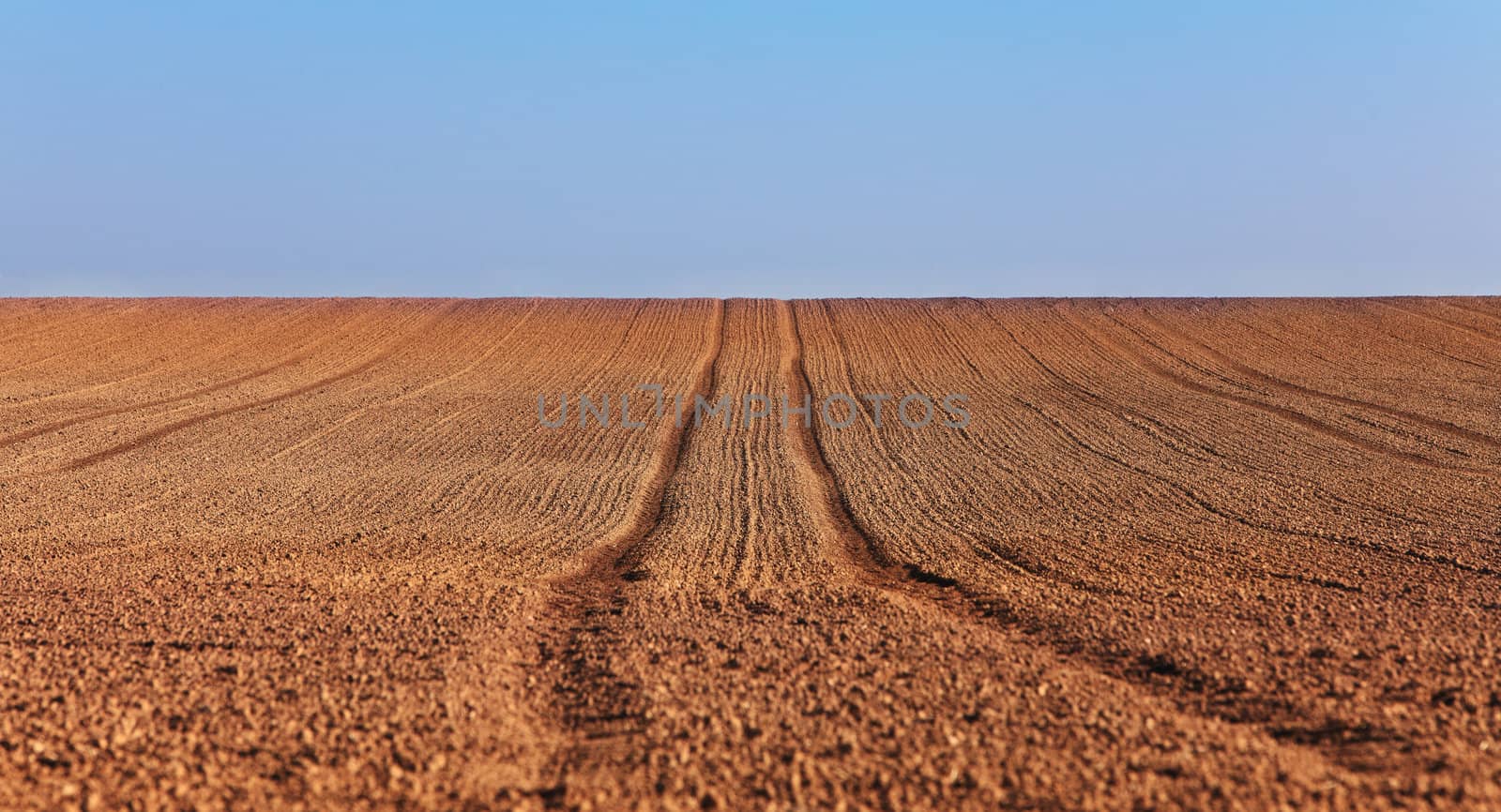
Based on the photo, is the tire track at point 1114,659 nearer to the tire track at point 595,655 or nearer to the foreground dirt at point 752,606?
the foreground dirt at point 752,606

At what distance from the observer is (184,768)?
508 cm

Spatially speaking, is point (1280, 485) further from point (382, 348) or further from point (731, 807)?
point (382, 348)

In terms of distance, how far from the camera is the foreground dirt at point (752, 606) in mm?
5074

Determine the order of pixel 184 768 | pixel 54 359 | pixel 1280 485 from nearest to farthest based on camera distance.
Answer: pixel 184 768, pixel 1280 485, pixel 54 359

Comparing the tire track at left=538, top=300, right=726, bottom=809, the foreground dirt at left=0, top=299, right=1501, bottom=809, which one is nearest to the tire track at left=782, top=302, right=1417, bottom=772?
the foreground dirt at left=0, top=299, right=1501, bottom=809

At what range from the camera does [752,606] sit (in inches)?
342

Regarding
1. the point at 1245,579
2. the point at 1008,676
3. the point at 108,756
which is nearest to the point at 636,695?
the point at 1008,676

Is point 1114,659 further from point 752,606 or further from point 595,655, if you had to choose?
point 595,655

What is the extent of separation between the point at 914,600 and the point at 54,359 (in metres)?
33.4

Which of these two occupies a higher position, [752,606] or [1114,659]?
[1114,659]

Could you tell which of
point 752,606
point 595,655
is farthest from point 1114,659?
point 595,655

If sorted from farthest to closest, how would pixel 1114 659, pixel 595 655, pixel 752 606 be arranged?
pixel 752 606
pixel 595 655
pixel 1114 659

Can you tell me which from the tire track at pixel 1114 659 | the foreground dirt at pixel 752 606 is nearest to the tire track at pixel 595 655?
the foreground dirt at pixel 752 606

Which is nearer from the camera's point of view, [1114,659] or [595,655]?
[1114,659]
